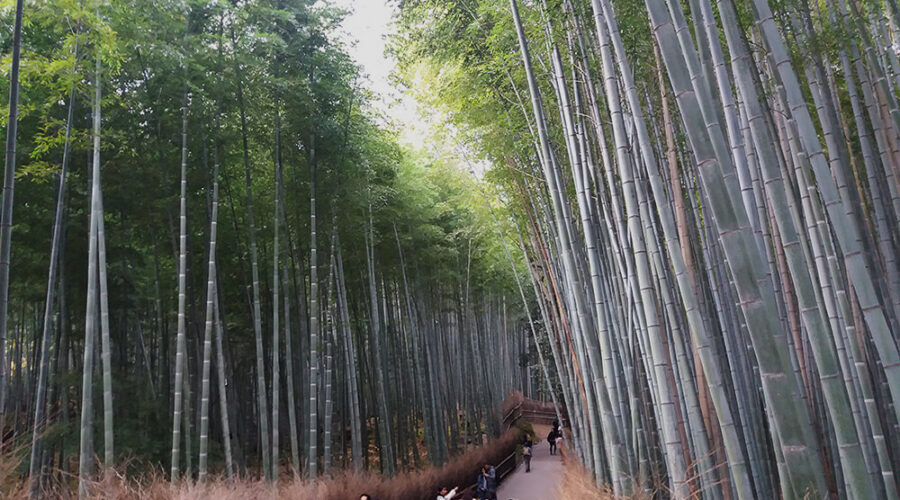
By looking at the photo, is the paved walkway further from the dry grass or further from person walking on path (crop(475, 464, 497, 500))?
person walking on path (crop(475, 464, 497, 500))

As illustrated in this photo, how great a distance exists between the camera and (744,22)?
314cm

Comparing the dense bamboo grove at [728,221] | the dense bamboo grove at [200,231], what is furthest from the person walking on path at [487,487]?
the dense bamboo grove at [728,221]

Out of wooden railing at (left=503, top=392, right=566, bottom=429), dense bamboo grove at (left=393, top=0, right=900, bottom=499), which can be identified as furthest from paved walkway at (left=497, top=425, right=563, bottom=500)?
dense bamboo grove at (left=393, top=0, right=900, bottom=499)

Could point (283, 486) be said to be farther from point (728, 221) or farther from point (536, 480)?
point (728, 221)

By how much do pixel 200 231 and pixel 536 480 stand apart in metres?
5.95

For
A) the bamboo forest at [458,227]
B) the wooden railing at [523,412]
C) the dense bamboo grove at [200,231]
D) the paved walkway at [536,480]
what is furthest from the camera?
the wooden railing at [523,412]

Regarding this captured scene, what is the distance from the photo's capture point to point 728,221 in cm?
171

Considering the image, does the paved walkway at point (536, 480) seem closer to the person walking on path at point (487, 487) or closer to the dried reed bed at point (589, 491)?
the person walking on path at point (487, 487)

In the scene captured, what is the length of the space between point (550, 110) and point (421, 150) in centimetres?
423

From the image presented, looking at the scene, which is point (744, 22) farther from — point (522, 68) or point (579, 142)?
point (522, 68)

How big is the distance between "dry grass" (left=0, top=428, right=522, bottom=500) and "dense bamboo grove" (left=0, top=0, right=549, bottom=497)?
17cm

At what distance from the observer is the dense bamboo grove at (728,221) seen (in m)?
1.75

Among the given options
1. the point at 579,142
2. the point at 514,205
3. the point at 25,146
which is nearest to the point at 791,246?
the point at 579,142

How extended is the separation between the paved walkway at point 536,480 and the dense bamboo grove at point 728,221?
2.73m
